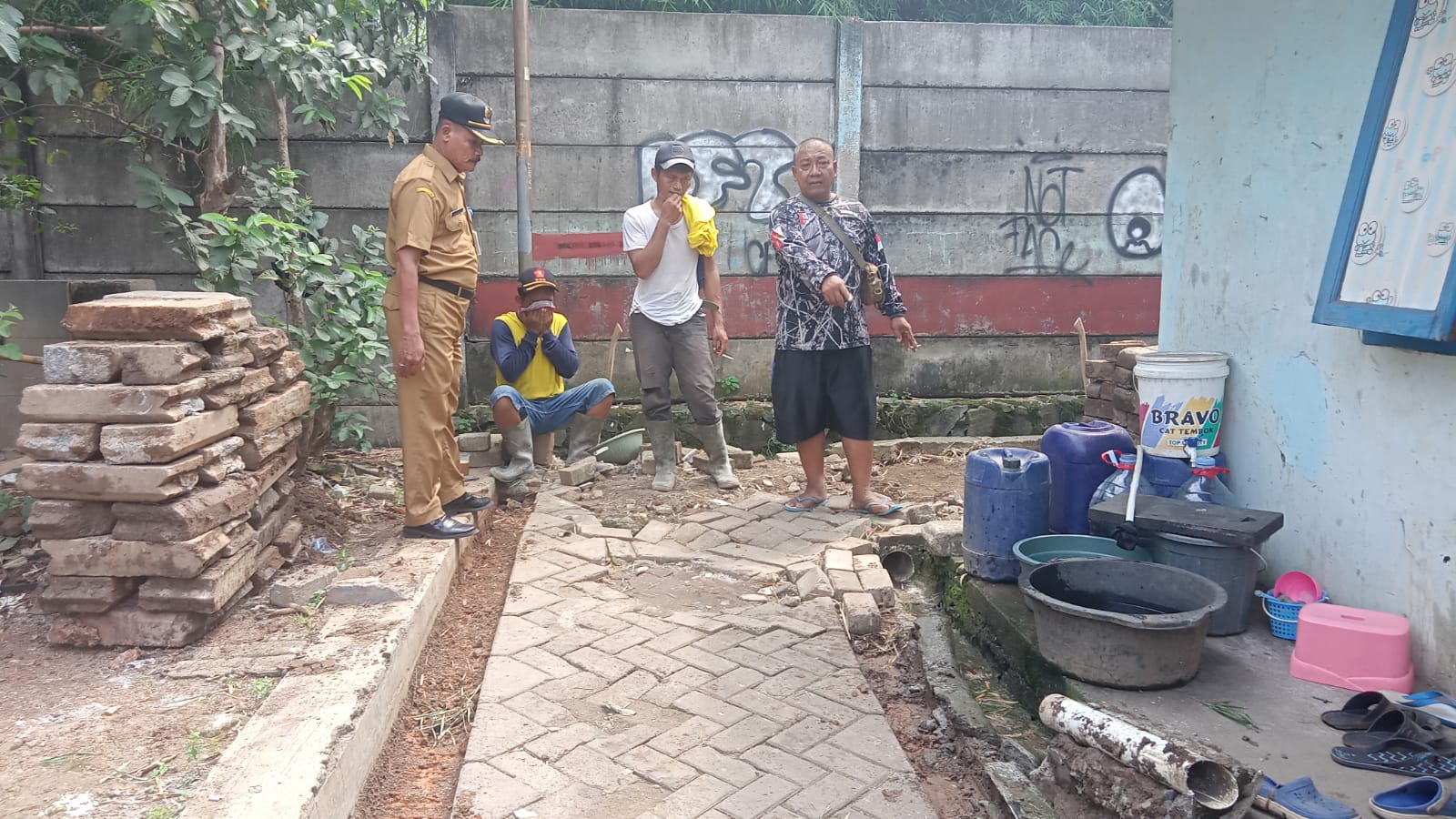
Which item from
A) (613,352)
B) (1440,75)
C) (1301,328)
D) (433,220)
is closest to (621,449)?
(613,352)

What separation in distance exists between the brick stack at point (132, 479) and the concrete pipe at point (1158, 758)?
2.98 metres

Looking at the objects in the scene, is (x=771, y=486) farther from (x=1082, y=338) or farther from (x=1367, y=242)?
(x=1367, y=242)

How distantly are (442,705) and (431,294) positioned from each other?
1.91 meters

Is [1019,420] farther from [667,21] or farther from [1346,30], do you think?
[1346,30]

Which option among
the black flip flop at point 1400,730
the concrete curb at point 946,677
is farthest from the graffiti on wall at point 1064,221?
the black flip flop at point 1400,730

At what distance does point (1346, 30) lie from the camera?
10.5 feet

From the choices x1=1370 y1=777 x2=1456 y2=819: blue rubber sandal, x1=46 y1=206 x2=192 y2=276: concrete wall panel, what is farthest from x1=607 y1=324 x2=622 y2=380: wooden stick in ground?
x1=1370 y1=777 x2=1456 y2=819: blue rubber sandal

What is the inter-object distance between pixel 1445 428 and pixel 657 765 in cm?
252

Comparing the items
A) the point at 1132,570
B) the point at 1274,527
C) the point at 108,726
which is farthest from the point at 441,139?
the point at 1274,527

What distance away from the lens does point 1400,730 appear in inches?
101

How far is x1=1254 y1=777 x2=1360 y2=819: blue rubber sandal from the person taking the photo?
2.23 m

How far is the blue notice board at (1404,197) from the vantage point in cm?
271

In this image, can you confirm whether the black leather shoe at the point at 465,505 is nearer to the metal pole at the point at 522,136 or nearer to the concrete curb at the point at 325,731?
the concrete curb at the point at 325,731

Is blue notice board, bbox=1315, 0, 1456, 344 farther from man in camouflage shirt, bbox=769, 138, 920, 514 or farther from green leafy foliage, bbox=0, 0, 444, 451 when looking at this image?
green leafy foliage, bbox=0, 0, 444, 451
